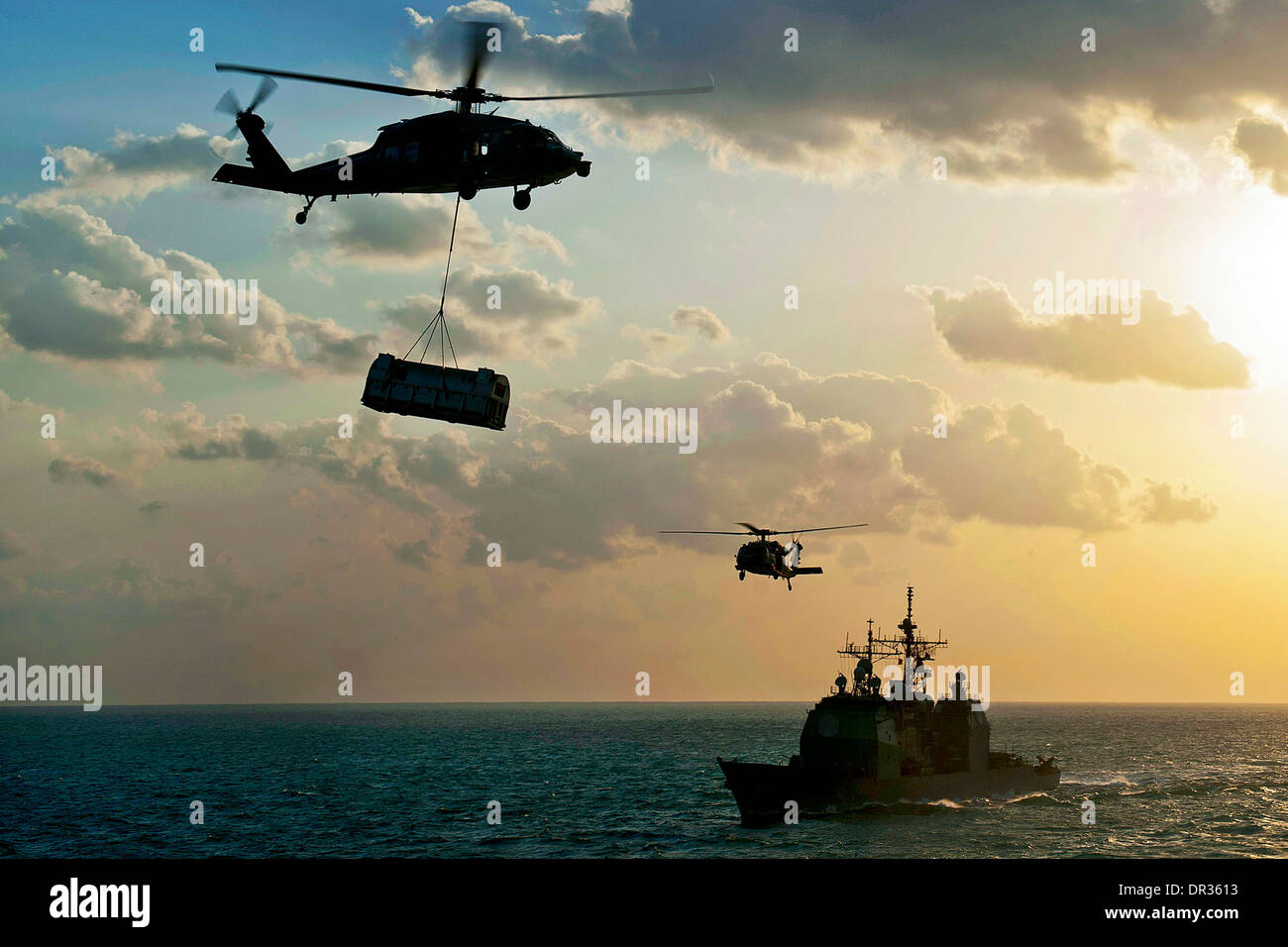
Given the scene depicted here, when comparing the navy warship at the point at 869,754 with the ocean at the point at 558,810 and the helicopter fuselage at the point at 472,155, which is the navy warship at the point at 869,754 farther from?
the helicopter fuselage at the point at 472,155

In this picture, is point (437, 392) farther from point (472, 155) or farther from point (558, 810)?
point (558, 810)

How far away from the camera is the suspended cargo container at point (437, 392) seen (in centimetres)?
2673

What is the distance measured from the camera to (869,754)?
4862 cm

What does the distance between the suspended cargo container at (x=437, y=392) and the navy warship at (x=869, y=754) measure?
85.5 ft

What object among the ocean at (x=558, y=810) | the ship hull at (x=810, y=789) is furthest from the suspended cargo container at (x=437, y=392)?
the ship hull at (x=810, y=789)

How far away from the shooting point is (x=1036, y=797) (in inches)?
2491

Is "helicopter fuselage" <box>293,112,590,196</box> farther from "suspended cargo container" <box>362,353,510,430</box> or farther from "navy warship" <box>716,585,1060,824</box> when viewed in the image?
"navy warship" <box>716,585,1060,824</box>

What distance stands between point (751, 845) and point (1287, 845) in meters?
27.6

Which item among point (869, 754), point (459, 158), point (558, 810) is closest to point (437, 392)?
Result: point (459, 158)

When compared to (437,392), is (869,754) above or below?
below

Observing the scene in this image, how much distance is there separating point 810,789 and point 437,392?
31.4 metres
